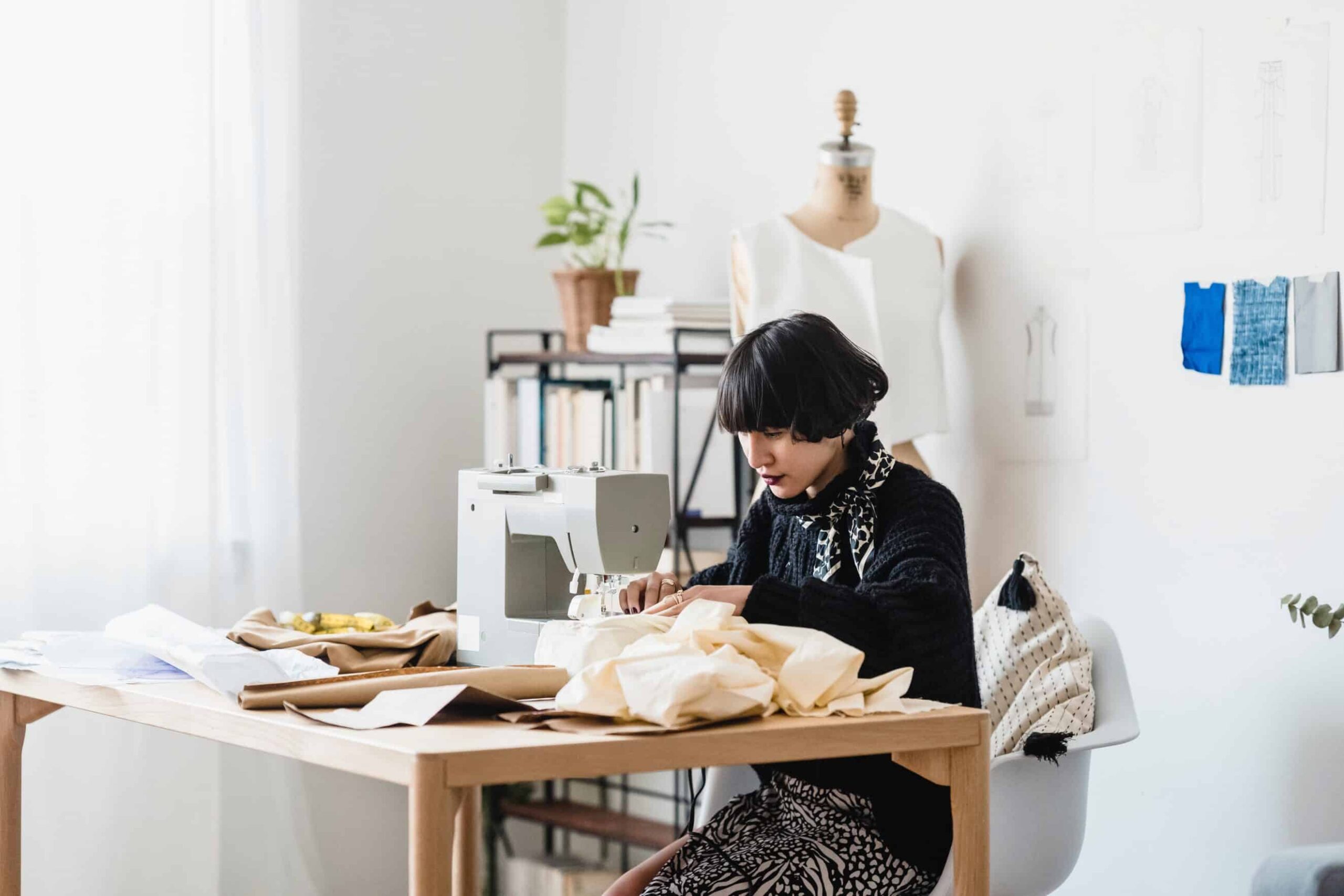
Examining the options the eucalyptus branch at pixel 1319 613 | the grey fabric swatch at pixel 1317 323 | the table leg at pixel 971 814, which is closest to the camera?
the table leg at pixel 971 814

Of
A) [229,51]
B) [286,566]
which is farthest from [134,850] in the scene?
[229,51]

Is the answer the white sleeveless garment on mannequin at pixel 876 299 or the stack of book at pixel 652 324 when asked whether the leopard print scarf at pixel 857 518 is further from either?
the stack of book at pixel 652 324

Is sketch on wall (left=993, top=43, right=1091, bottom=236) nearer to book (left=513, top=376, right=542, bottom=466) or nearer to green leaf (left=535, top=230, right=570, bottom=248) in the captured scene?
green leaf (left=535, top=230, right=570, bottom=248)

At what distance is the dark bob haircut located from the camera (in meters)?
1.82

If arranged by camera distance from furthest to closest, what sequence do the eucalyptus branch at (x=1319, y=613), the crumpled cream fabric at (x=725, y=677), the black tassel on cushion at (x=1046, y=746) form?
the eucalyptus branch at (x=1319, y=613), the black tassel on cushion at (x=1046, y=746), the crumpled cream fabric at (x=725, y=677)

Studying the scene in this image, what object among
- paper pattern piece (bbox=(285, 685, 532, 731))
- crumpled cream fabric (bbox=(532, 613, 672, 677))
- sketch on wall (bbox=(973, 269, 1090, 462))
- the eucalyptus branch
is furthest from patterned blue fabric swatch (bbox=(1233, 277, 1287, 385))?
paper pattern piece (bbox=(285, 685, 532, 731))

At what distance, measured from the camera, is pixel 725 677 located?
1.44 metres

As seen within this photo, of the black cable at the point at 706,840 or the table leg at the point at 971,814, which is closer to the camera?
the table leg at the point at 971,814

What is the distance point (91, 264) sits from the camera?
9.37 ft

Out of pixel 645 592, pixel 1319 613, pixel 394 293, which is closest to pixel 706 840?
pixel 645 592

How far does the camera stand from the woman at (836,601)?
167 cm

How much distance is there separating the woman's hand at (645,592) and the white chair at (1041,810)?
1.59ft

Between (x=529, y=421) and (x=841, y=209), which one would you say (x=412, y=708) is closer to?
(x=841, y=209)

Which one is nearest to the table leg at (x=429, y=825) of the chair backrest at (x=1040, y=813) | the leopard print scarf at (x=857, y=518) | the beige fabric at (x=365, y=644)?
the beige fabric at (x=365, y=644)
